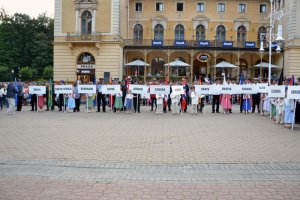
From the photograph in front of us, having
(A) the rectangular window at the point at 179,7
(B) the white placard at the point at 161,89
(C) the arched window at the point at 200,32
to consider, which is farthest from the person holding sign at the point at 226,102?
(A) the rectangular window at the point at 179,7

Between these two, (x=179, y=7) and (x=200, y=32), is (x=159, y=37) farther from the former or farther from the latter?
(x=200, y=32)

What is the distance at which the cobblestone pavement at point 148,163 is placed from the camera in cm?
666

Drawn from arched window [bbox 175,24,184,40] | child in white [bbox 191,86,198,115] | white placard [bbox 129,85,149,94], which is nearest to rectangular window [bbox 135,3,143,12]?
arched window [bbox 175,24,184,40]

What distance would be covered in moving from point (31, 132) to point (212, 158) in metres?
7.29

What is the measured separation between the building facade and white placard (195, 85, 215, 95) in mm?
21576

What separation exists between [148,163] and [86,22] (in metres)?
37.1

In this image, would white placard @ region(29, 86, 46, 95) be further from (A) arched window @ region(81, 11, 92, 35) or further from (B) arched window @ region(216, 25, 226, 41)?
(B) arched window @ region(216, 25, 226, 41)

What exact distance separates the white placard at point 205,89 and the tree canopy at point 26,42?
53024 mm

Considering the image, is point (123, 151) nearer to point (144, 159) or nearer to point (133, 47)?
point (144, 159)

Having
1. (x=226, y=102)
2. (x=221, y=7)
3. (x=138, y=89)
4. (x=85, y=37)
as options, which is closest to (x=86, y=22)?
(x=85, y=37)

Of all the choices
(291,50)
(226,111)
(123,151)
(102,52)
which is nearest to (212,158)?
(123,151)

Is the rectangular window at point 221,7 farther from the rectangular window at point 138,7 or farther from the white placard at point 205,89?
the white placard at point 205,89

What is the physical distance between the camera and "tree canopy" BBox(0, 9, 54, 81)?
72.0m

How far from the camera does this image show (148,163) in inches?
349
